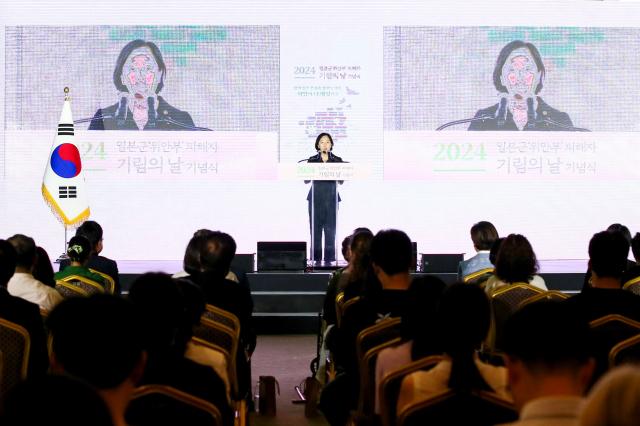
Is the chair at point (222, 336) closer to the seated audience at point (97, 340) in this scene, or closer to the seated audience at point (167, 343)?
the seated audience at point (167, 343)

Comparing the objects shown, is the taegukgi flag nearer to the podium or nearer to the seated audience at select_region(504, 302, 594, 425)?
the podium

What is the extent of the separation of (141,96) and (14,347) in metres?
7.10

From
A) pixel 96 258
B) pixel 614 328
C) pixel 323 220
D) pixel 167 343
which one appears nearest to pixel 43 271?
pixel 96 258

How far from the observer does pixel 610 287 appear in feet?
11.7

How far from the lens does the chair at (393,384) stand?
239 centimetres

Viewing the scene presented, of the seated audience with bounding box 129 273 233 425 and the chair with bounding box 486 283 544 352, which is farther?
the chair with bounding box 486 283 544 352

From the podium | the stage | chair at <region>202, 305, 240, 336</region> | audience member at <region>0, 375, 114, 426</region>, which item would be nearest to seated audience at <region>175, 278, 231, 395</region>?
chair at <region>202, 305, 240, 336</region>

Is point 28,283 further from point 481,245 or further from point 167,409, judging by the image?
point 481,245

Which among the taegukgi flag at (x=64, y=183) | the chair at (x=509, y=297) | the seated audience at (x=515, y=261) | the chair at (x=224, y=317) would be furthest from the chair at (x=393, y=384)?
the taegukgi flag at (x=64, y=183)

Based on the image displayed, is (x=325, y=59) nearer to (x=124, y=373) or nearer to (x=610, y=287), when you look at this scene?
(x=610, y=287)

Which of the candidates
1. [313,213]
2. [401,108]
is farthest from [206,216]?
[401,108]

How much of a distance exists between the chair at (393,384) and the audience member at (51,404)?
1347 mm

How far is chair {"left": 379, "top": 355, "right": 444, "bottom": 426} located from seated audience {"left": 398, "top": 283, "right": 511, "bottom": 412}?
3 cm

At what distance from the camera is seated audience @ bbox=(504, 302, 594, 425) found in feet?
5.28
